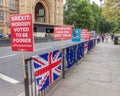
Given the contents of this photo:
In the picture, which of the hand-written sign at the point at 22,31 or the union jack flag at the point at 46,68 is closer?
the hand-written sign at the point at 22,31

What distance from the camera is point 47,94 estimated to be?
6.13m

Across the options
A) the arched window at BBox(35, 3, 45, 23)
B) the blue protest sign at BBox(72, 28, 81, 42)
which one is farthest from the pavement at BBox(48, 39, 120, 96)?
the arched window at BBox(35, 3, 45, 23)

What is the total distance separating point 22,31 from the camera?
5.14 metres

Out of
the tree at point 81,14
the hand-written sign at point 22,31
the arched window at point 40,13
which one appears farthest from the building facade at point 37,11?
the hand-written sign at point 22,31

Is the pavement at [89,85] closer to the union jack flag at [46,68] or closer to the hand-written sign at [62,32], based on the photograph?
the union jack flag at [46,68]

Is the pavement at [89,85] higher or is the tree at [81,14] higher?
the tree at [81,14]

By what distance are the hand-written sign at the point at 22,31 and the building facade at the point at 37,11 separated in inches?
1578

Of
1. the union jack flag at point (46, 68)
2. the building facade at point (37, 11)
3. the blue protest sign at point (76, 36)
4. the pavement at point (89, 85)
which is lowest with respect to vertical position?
the pavement at point (89, 85)

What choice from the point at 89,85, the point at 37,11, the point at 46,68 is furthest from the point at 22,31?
the point at 37,11

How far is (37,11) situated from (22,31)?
67155 millimetres

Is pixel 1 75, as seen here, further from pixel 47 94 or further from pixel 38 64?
pixel 38 64

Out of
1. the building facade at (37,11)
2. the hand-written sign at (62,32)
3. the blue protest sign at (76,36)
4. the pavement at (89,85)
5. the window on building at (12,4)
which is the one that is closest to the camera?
the pavement at (89,85)

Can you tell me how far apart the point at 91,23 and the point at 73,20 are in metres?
6.11

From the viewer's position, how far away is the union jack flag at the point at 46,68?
17.7ft
